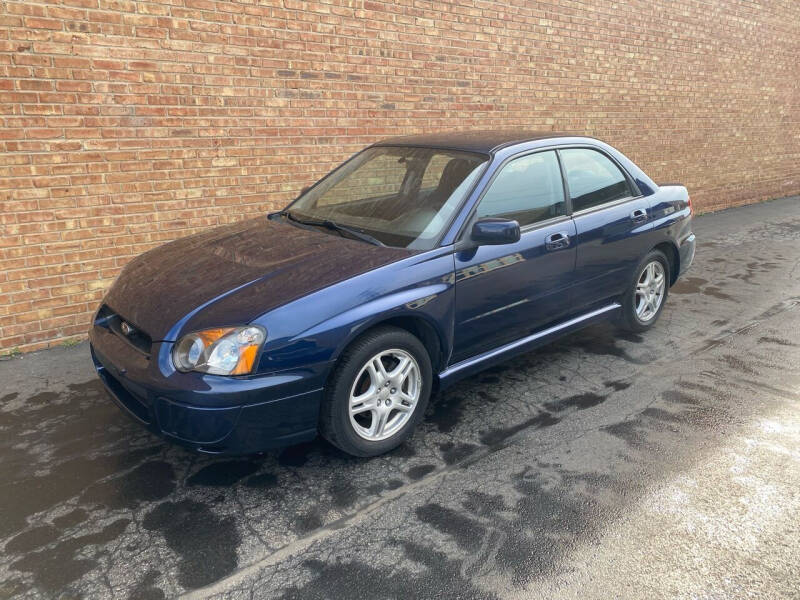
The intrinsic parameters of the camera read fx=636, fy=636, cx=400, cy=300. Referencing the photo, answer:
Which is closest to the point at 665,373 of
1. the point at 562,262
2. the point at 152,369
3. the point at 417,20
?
the point at 562,262

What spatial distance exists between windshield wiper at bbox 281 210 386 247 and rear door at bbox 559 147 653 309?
58.5 inches

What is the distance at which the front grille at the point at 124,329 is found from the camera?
312 cm

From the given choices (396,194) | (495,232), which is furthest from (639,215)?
(396,194)

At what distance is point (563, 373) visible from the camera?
14.8 feet

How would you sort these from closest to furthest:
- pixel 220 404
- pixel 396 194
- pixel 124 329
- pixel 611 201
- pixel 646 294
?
pixel 220 404 < pixel 124 329 < pixel 396 194 < pixel 611 201 < pixel 646 294

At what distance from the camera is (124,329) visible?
3.31 m

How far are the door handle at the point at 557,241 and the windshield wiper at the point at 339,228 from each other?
1.14 m

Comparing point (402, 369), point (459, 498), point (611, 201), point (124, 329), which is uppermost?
point (611, 201)

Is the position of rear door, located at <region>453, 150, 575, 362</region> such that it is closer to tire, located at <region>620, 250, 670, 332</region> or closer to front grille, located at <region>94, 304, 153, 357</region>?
tire, located at <region>620, 250, 670, 332</region>

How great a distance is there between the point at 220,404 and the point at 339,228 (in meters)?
1.45

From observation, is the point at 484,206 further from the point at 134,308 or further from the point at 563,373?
the point at 134,308

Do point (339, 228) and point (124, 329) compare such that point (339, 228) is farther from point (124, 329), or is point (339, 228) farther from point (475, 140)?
point (124, 329)

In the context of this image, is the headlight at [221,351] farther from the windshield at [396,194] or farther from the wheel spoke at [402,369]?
the windshield at [396,194]

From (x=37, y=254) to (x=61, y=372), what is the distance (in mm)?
1000
